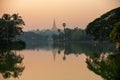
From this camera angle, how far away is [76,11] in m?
23.5

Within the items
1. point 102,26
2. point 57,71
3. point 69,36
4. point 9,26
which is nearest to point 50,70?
point 57,71

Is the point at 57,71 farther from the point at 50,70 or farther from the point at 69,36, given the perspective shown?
the point at 69,36

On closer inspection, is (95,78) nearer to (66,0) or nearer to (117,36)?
(117,36)

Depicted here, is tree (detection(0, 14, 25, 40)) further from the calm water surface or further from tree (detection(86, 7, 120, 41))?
the calm water surface

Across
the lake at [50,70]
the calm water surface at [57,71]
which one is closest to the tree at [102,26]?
the lake at [50,70]

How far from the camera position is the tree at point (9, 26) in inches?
963

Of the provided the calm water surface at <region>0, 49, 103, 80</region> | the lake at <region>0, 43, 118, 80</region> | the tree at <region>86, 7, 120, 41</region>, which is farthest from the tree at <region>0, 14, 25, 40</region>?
the calm water surface at <region>0, 49, 103, 80</region>

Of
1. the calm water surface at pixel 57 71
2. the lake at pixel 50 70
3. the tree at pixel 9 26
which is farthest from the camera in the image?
the tree at pixel 9 26

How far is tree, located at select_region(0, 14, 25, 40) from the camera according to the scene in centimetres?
2447

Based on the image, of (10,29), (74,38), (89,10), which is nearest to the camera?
(89,10)

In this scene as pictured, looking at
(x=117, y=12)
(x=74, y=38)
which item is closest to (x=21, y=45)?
(x=117, y=12)

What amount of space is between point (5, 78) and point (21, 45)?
16.6 m

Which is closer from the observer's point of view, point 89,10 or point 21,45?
point 89,10

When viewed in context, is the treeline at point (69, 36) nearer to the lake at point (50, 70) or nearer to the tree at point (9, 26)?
the tree at point (9, 26)
